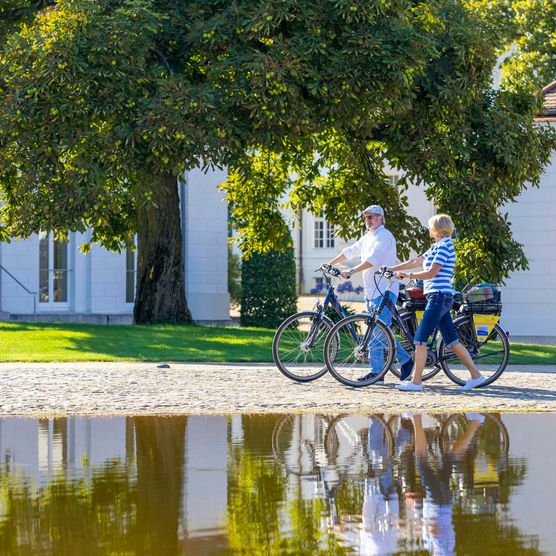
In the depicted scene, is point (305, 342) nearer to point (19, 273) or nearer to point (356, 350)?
point (356, 350)

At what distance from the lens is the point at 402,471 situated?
7.04 m

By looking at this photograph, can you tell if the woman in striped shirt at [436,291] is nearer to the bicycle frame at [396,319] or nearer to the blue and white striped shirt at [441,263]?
the blue and white striped shirt at [441,263]

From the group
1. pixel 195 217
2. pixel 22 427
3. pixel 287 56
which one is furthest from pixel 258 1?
pixel 195 217

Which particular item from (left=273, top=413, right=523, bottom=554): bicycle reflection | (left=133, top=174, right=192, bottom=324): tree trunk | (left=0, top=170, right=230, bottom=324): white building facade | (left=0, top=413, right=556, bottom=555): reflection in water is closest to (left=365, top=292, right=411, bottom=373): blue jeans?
(left=273, top=413, right=523, bottom=554): bicycle reflection

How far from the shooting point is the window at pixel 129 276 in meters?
29.4

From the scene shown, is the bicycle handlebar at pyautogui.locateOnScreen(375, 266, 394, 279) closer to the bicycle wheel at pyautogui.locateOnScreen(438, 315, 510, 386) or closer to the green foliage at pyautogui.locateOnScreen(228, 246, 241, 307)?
the bicycle wheel at pyautogui.locateOnScreen(438, 315, 510, 386)

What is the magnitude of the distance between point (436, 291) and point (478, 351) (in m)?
1.15

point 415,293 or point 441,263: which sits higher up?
point 441,263

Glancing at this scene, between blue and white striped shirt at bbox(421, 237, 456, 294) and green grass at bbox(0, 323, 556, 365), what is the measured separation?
14.4 feet

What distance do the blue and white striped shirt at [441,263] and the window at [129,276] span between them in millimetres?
18671

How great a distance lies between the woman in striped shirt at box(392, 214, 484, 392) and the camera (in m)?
11.2

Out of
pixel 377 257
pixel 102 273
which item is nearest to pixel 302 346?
pixel 377 257

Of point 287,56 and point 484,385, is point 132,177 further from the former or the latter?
point 484,385

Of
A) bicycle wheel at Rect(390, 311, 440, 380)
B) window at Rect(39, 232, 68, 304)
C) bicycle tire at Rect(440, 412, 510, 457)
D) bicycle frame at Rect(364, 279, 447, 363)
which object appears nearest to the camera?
bicycle tire at Rect(440, 412, 510, 457)
